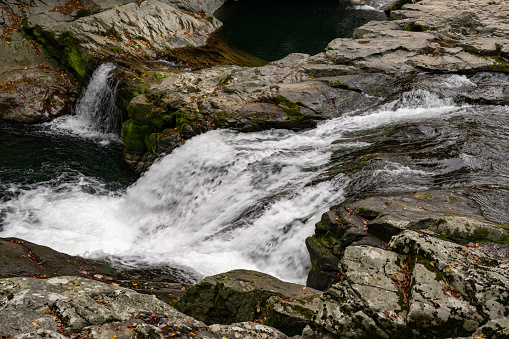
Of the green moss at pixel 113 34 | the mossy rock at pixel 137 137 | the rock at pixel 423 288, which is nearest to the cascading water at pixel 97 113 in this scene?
the green moss at pixel 113 34

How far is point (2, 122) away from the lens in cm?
1512

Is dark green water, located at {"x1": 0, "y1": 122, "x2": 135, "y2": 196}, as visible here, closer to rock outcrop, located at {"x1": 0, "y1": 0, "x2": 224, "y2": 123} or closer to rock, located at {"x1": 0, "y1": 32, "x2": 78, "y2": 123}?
rock, located at {"x1": 0, "y1": 32, "x2": 78, "y2": 123}

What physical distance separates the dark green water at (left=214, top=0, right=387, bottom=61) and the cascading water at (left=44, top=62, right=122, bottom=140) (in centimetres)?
835

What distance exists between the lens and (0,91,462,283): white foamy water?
8461mm

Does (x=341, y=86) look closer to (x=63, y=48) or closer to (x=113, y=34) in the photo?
(x=113, y=34)

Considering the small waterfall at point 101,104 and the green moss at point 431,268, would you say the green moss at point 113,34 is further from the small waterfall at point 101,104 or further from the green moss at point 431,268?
the green moss at point 431,268

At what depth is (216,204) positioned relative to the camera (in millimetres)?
9961

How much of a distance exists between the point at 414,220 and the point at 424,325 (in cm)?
264

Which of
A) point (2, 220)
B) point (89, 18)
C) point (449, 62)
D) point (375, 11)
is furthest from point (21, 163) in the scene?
point (375, 11)

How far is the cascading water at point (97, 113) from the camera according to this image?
15227mm

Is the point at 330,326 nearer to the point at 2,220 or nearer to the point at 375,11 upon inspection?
the point at 2,220

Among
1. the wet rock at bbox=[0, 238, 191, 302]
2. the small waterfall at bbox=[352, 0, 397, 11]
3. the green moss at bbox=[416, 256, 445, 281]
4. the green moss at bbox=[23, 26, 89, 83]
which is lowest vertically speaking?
the wet rock at bbox=[0, 238, 191, 302]

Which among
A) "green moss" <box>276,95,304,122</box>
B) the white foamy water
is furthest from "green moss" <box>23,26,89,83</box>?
"green moss" <box>276,95,304,122</box>

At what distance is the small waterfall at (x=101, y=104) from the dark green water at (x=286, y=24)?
27.2ft
